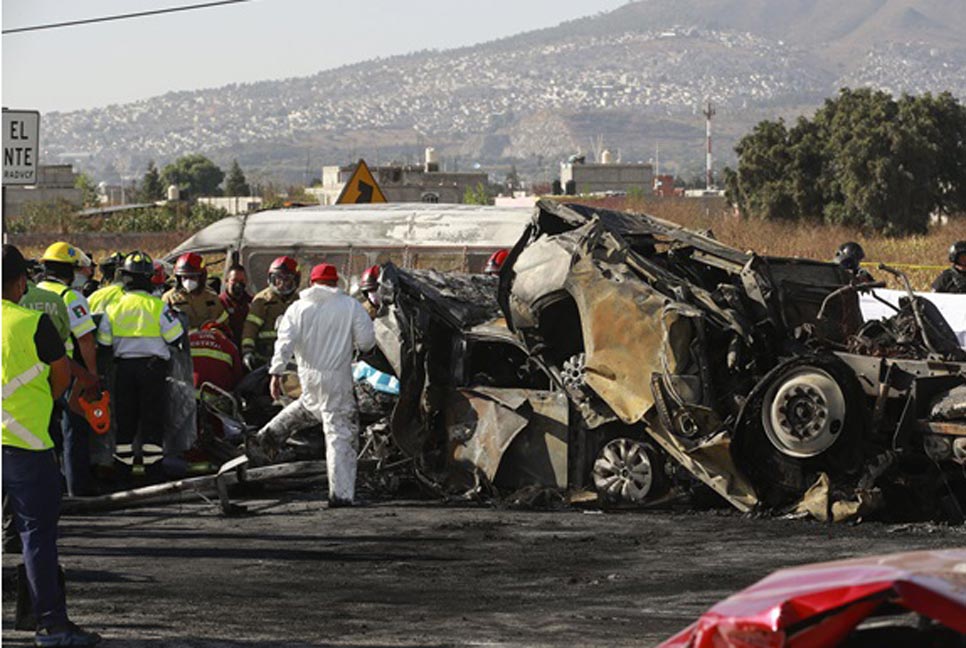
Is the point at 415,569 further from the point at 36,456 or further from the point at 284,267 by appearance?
the point at 284,267

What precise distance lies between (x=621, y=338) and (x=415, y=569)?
2.98m

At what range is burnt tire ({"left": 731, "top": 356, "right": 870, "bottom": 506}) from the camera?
12.3 metres

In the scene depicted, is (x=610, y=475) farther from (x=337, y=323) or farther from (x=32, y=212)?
→ (x=32, y=212)

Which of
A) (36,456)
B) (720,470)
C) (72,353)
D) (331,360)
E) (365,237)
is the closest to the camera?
(36,456)

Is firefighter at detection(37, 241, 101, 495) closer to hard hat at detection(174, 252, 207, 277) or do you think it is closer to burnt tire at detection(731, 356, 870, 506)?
hard hat at detection(174, 252, 207, 277)

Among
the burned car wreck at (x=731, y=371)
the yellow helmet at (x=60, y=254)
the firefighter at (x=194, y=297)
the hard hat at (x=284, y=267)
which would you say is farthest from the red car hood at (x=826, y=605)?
the firefighter at (x=194, y=297)

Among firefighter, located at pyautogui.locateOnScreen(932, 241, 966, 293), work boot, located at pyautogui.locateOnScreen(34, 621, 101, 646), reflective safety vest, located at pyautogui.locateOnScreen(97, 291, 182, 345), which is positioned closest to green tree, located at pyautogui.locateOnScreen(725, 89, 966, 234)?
firefighter, located at pyautogui.locateOnScreen(932, 241, 966, 293)

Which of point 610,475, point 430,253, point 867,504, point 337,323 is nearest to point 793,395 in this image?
point 867,504

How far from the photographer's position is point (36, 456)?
28.8 ft

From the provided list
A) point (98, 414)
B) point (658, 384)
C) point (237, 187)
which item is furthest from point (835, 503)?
point (237, 187)

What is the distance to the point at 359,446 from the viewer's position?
48.5 ft

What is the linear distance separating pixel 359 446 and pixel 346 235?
7.63m

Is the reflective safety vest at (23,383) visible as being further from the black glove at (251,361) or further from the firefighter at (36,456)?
the black glove at (251,361)

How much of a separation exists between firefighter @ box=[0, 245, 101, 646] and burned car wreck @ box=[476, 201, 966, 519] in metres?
5.25
